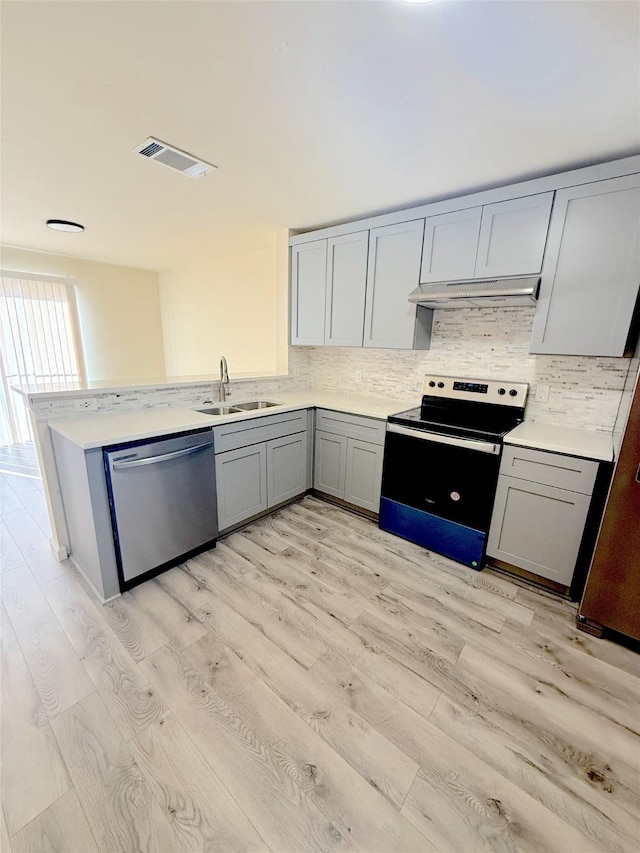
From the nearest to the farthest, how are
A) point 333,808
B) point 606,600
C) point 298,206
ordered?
point 333,808 < point 606,600 < point 298,206

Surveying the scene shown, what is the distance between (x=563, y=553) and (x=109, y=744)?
7.79 feet

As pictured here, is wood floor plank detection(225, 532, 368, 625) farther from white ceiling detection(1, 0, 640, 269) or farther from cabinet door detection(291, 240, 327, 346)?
white ceiling detection(1, 0, 640, 269)

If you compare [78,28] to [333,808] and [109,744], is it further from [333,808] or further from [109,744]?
[333,808]

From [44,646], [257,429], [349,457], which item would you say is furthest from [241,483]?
[44,646]

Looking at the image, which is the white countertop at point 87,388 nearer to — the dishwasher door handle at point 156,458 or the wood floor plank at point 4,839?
the dishwasher door handle at point 156,458

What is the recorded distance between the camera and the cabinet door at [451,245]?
2268mm

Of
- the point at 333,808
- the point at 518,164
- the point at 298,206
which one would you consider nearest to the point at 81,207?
the point at 298,206

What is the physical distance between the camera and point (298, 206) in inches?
107


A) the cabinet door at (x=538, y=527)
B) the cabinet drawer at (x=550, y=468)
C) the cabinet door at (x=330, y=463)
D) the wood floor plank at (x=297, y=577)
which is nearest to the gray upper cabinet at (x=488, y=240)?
the cabinet drawer at (x=550, y=468)

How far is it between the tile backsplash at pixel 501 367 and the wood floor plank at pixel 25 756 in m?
2.97

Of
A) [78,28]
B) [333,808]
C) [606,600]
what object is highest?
[78,28]

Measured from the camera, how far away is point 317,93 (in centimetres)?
143

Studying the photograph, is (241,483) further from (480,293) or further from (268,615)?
(480,293)

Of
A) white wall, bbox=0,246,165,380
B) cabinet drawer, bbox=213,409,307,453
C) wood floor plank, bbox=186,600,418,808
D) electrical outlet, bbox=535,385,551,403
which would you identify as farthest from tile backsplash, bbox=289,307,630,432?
white wall, bbox=0,246,165,380
